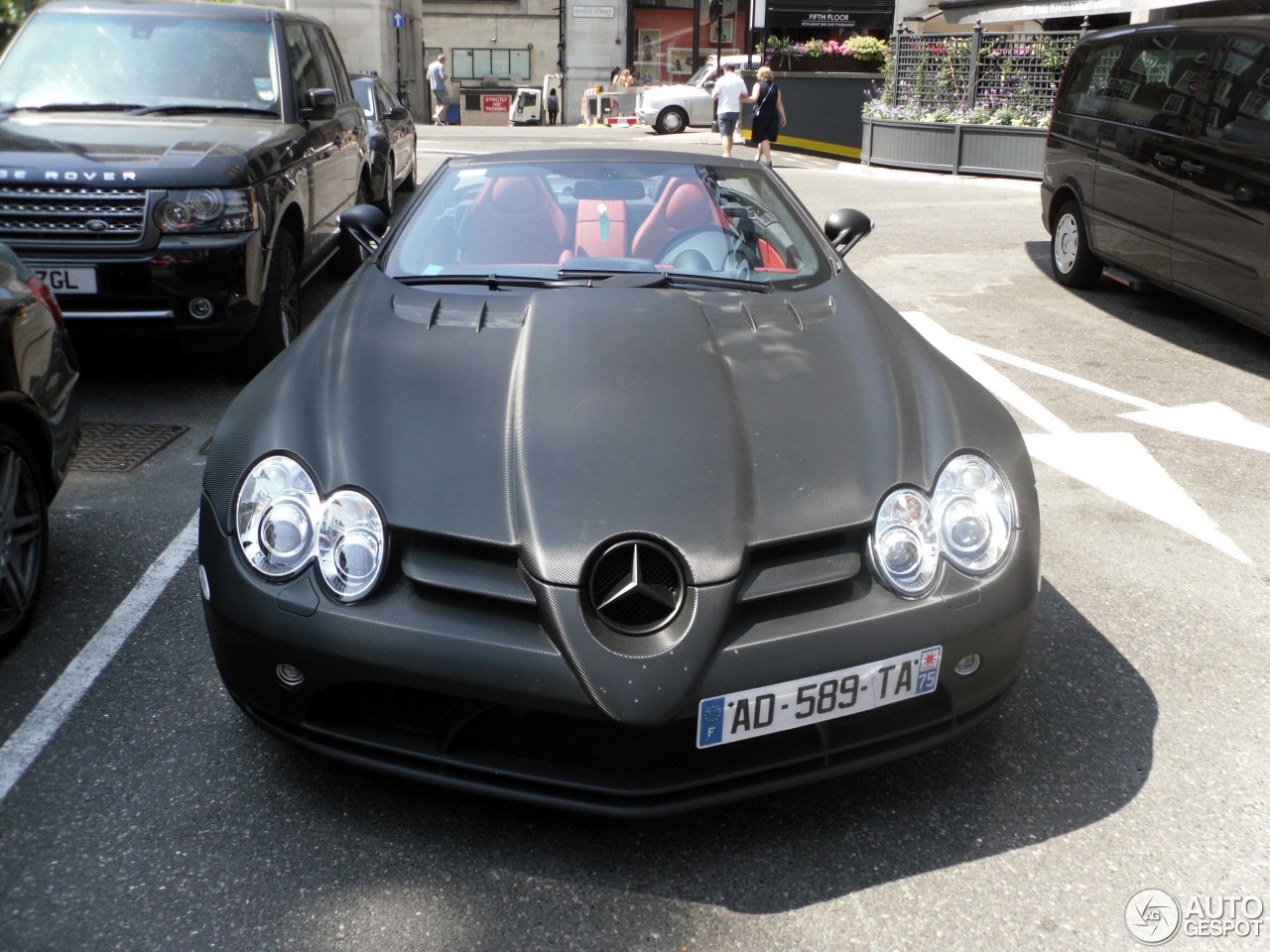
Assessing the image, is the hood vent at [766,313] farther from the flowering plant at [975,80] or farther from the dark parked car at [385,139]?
the flowering plant at [975,80]

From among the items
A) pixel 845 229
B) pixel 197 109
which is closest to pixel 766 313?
pixel 845 229

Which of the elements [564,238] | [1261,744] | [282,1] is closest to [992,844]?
[1261,744]

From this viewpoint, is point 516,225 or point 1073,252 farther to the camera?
point 1073,252

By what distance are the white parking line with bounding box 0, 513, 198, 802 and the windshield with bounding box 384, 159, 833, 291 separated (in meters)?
1.26

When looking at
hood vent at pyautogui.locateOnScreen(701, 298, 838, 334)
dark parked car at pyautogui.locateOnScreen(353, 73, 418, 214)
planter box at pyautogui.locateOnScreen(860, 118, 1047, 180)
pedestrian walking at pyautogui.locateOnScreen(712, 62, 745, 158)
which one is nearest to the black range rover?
dark parked car at pyautogui.locateOnScreen(353, 73, 418, 214)

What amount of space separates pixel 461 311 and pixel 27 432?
4.71 ft

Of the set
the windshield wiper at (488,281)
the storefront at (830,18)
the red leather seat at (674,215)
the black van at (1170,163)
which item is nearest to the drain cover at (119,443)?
the windshield wiper at (488,281)

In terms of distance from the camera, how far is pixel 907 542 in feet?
8.80

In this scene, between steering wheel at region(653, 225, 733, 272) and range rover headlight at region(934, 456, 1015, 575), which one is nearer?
range rover headlight at region(934, 456, 1015, 575)

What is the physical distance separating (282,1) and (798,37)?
18.8 m

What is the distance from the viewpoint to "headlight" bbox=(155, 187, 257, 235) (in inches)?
226

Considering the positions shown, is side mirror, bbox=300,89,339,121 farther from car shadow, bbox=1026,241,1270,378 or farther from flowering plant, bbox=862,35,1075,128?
flowering plant, bbox=862,35,1075,128

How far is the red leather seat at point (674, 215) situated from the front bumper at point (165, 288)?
8.26ft

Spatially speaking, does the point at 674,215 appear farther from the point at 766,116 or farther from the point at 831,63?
the point at 831,63
